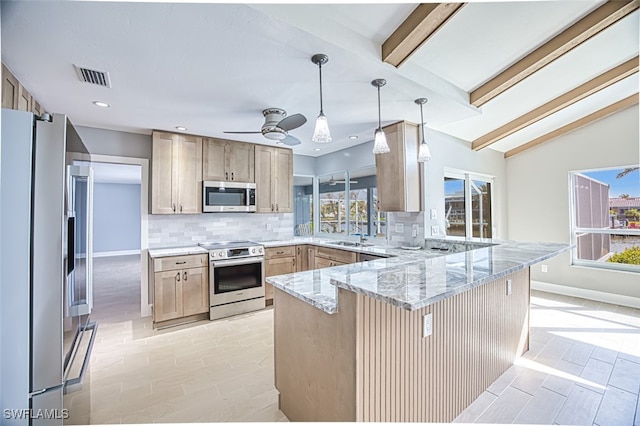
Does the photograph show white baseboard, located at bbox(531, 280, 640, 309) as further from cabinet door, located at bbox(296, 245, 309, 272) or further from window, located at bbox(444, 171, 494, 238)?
cabinet door, located at bbox(296, 245, 309, 272)

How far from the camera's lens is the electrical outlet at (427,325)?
1.63 m

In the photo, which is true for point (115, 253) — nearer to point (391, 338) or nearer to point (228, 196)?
point (228, 196)

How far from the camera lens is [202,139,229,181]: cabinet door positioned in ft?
13.1

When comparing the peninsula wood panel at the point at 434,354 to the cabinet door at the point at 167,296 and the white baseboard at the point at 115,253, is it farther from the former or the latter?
the white baseboard at the point at 115,253

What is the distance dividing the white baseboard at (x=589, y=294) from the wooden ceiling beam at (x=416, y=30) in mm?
4597

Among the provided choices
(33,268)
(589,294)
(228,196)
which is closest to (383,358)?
(33,268)

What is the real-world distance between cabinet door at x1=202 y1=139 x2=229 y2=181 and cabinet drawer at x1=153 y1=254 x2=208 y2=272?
1.11 metres

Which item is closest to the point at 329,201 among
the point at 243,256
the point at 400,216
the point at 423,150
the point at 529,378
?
the point at 400,216

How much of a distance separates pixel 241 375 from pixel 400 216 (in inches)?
103

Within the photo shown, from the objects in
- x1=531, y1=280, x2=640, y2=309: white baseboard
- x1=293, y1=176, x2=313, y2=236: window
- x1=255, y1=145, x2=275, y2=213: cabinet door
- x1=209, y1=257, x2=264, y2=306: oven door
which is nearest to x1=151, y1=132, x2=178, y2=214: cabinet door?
x1=209, y1=257, x2=264, y2=306: oven door

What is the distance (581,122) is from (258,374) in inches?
213

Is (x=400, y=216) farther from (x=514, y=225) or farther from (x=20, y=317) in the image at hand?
(x=20, y=317)

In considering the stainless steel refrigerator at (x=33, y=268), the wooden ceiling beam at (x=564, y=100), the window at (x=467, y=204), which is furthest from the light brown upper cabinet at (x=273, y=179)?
the stainless steel refrigerator at (x=33, y=268)

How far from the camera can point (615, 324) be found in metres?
3.31
